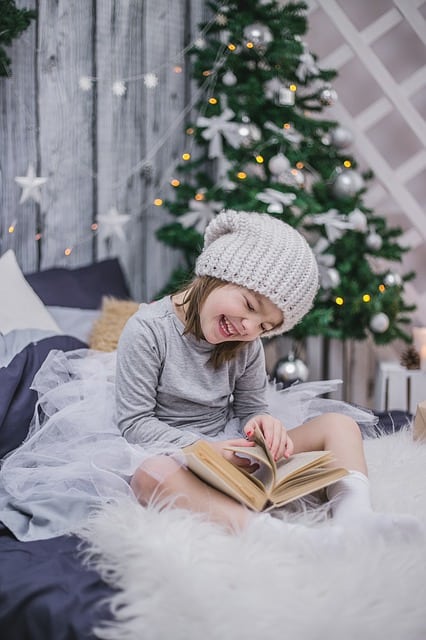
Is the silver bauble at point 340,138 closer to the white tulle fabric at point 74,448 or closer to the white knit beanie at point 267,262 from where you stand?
the white tulle fabric at point 74,448

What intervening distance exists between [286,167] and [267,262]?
94 centimetres

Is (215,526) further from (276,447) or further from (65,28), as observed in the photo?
(65,28)

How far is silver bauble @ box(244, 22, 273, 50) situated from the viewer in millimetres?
2098

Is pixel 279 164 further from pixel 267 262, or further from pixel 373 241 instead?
pixel 267 262

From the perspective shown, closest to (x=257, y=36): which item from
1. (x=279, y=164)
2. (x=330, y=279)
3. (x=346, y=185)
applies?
(x=279, y=164)

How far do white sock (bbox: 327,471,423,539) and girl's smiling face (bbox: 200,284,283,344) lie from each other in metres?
0.29

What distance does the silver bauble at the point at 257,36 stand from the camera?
210 centimetres

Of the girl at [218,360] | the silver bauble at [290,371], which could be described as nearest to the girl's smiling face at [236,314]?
the girl at [218,360]

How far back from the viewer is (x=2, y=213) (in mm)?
1955

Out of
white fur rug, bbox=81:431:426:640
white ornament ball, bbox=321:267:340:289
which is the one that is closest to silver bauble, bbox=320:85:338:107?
white ornament ball, bbox=321:267:340:289

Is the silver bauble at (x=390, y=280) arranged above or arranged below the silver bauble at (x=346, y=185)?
below

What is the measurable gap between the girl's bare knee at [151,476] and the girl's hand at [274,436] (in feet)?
0.53

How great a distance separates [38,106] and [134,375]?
1080 mm

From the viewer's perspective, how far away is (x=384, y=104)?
98.3 inches
